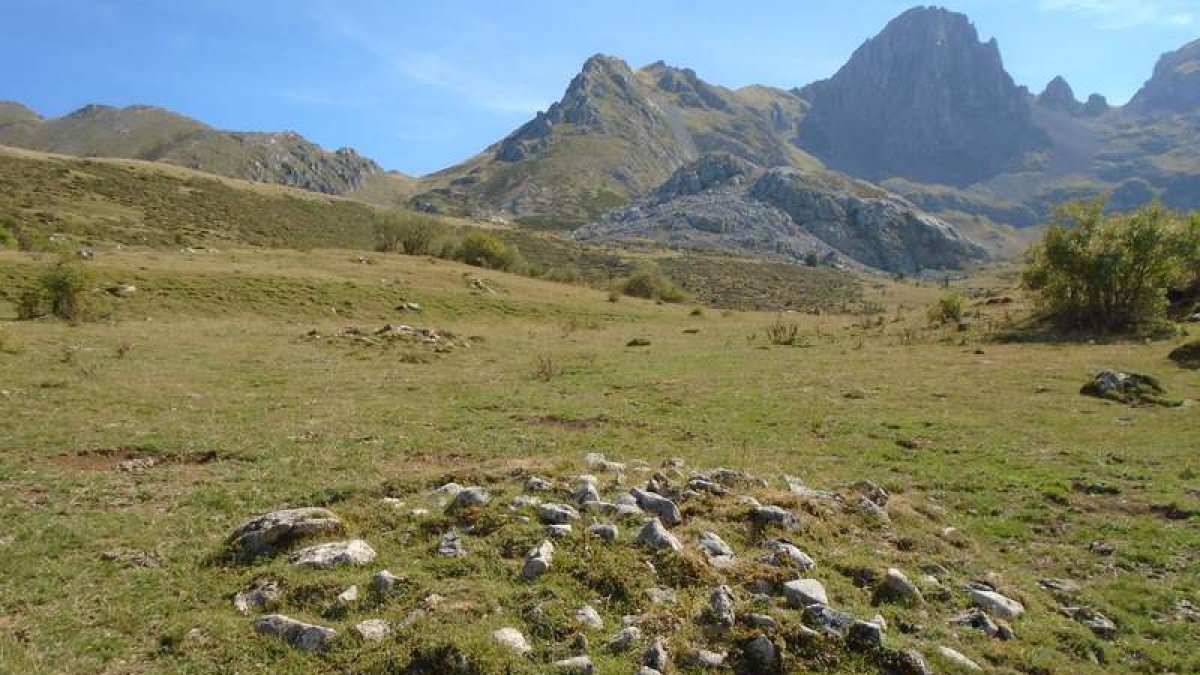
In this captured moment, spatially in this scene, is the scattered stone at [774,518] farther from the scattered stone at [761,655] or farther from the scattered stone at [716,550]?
the scattered stone at [761,655]

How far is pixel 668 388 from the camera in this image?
91.9ft

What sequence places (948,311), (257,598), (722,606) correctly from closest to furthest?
(722,606) < (257,598) < (948,311)

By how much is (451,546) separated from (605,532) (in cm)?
219

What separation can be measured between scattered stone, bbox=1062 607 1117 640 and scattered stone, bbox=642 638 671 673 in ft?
20.8

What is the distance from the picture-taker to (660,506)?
11.8 meters

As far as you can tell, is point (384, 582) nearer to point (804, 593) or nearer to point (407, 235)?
point (804, 593)

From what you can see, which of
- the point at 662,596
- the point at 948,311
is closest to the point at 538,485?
the point at 662,596

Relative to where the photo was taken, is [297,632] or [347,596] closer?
[297,632]

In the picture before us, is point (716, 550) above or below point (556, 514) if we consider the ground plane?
below

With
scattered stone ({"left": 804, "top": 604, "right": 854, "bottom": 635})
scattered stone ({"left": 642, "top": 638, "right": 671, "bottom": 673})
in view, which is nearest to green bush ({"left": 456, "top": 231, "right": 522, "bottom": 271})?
scattered stone ({"left": 804, "top": 604, "right": 854, "bottom": 635})

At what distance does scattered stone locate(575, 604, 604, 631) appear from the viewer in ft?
28.0

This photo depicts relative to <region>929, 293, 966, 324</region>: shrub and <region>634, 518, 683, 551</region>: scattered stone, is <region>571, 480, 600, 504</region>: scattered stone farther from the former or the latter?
<region>929, 293, 966, 324</region>: shrub

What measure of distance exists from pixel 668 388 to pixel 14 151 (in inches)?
4890

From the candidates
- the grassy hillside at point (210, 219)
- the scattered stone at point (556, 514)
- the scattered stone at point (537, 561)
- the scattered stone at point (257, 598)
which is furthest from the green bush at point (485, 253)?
the scattered stone at point (257, 598)
